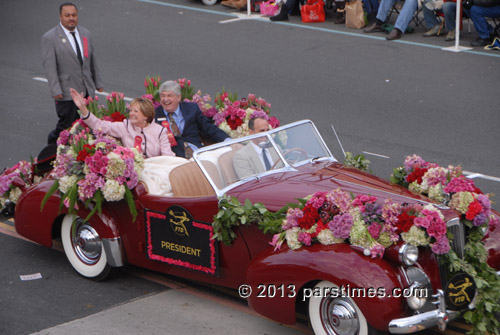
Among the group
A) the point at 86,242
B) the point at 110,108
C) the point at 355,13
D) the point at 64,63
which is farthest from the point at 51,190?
the point at 355,13

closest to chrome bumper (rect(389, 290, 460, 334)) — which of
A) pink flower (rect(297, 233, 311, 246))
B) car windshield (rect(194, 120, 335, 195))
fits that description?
pink flower (rect(297, 233, 311, 246))

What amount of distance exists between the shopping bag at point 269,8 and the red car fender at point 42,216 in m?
10.6

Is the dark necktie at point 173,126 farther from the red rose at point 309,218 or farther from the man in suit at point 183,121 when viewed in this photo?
the red rose at point 309,218

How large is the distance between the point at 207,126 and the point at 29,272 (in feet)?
7.84

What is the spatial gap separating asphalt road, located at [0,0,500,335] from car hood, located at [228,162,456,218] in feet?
4.51

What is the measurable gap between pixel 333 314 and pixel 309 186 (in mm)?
1149

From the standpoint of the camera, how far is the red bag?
643 inches

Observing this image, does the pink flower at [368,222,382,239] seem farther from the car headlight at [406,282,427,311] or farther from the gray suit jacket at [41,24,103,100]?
the gray suit jacket at [41,24,103,100]

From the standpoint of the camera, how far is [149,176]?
22.9ft

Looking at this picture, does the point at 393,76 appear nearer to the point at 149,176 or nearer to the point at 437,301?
the point at 149,176

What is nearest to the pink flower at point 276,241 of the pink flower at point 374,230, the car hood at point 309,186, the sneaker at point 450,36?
the car hood at point 309,186

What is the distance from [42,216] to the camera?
724 cm

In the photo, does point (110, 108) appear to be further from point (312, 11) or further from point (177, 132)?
point (312, 11)

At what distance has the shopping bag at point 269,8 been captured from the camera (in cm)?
1700
